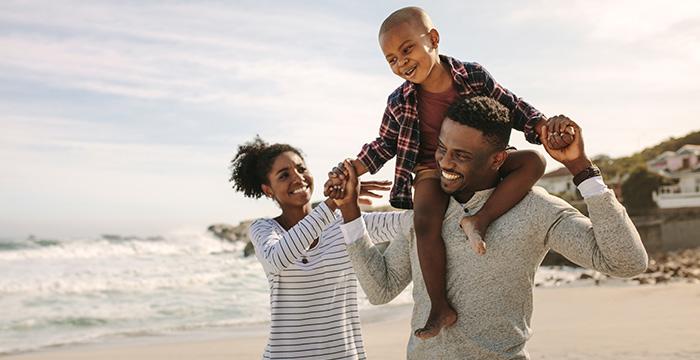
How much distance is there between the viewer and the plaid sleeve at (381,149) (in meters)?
2.92

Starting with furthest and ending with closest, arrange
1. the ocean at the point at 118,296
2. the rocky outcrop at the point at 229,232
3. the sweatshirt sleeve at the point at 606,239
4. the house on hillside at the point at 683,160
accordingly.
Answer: the house on hillside at the point at 683,160 → the rocky outcrop at the point at 229,232 → the ocean at the point at 118,296 → the sweatshirt sleeve at the point at 606,239

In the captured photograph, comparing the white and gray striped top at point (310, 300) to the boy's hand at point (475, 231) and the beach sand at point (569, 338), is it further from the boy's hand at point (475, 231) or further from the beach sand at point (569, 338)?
the beach sand at point (569, 338)

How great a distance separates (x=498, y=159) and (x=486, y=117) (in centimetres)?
15

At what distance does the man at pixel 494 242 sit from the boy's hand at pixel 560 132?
0.4 inches

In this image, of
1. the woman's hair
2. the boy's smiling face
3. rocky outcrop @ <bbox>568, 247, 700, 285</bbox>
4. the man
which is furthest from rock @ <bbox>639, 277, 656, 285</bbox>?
the man

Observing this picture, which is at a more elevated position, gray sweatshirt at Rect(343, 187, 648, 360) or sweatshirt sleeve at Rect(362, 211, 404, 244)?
sweatshirt sleeve at Rect(362, 211, 404, 244)

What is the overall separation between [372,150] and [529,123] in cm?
61

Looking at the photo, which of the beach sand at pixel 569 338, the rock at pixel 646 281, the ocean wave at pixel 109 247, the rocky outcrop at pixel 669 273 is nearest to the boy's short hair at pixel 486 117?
the beach sand at pixel 569 338

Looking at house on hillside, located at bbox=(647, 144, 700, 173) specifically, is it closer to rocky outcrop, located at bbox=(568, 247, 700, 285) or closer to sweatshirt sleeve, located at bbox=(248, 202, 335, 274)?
rocky outcrop, located at bbox=(568, 247, 700, 285)

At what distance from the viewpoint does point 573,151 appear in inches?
87.7

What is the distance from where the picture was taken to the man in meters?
2.22

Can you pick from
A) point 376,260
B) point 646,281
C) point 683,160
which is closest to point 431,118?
point 376,260

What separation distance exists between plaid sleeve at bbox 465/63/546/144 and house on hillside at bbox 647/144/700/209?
106 feet

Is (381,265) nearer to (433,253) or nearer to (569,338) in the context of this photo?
(433,253)
